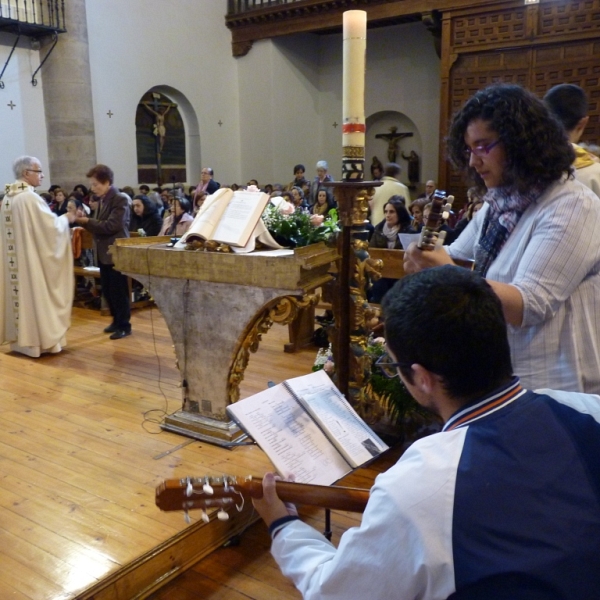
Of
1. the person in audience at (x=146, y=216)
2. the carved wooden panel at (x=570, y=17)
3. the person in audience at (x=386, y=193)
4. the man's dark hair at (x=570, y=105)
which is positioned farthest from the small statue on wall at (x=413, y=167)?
the man's dark hair at (x=570, y=105)

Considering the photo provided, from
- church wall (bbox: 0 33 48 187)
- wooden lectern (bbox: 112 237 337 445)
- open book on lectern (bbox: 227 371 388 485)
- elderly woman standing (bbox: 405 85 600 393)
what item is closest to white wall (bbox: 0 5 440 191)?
church wall (bbox: 0 33 48 187)

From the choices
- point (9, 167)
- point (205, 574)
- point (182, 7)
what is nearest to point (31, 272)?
point (205, 574)

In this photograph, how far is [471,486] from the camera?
0.98 m

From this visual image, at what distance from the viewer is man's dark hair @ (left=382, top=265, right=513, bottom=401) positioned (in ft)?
3.56

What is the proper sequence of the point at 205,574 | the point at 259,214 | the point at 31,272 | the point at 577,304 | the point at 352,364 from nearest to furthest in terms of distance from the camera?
the point at 577,304 < the point at 205,574 < the point at 259,214 < the point at 352,364 < the point at 31,272

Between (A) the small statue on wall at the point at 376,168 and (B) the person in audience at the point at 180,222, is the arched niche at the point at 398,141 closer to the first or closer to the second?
(A) the small statue on wall at the point at 376,168

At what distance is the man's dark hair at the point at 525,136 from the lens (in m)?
1.62

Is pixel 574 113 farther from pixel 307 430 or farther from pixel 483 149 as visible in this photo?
pixel 307 430

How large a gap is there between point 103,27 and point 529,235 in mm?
10888

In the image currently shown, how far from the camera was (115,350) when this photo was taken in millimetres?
4965

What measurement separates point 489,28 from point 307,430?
965cm

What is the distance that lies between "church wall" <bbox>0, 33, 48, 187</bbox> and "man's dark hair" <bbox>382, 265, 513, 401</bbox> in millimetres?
9788

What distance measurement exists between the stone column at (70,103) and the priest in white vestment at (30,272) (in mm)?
5741

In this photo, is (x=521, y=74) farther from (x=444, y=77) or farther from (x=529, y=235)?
(x=529, y=235)
